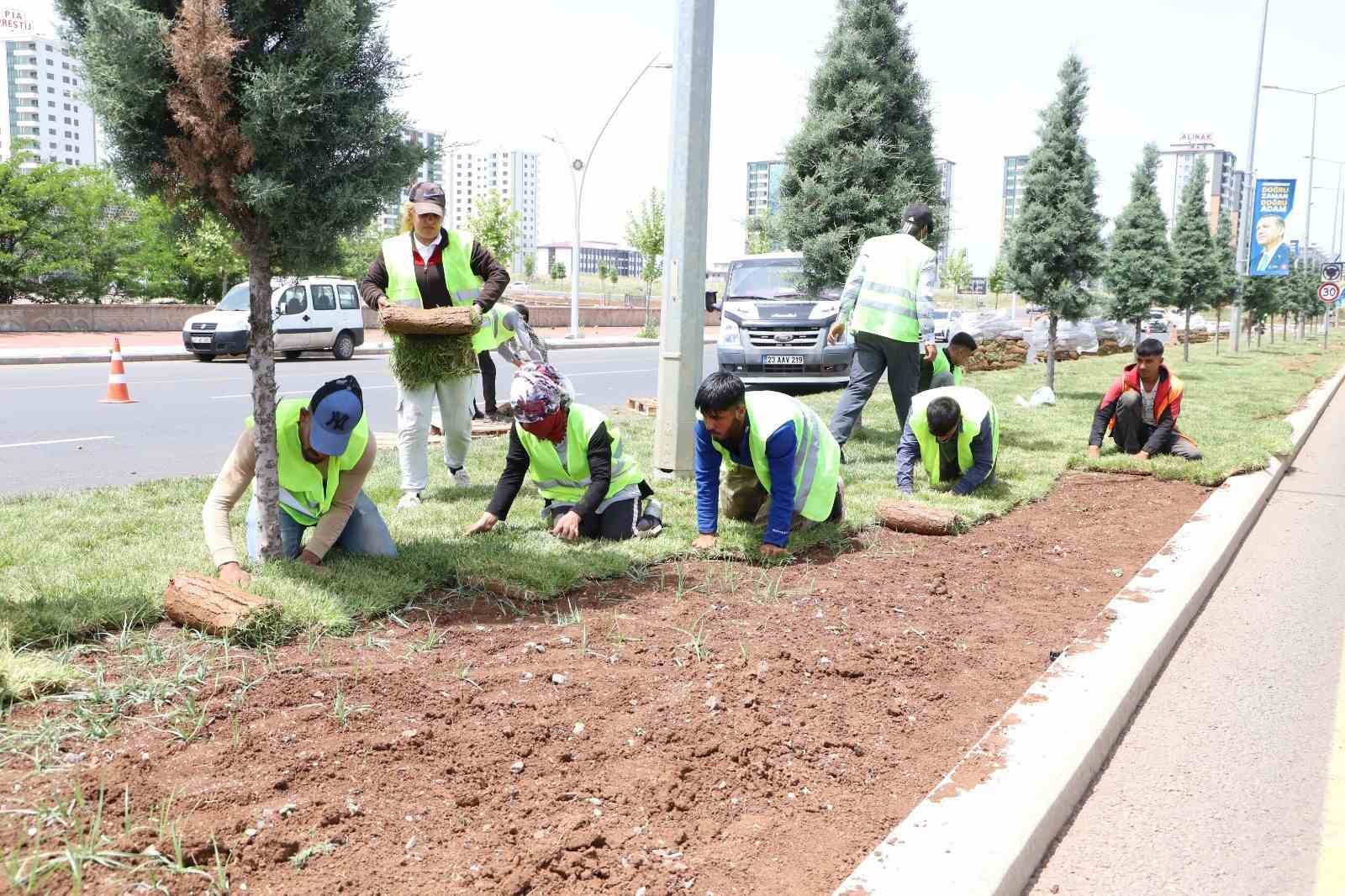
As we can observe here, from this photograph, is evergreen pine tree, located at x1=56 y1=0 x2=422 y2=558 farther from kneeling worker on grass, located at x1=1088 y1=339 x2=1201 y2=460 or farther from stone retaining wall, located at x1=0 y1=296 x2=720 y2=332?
stone retaining wall, located at x1=0 y1=296 x2=720 y2=332

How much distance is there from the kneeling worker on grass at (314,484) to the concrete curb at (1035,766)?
103 inches

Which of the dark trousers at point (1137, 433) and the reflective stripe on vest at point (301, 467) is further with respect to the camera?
the dark trousers at point (1137, 433)

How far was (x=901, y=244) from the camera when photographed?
798 centimetres

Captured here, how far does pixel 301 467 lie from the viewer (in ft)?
15.2

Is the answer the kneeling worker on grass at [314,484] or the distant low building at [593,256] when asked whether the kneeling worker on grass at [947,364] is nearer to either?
the kneeling worker on grass at [314,484]

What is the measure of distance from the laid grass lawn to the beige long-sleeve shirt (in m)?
0.14

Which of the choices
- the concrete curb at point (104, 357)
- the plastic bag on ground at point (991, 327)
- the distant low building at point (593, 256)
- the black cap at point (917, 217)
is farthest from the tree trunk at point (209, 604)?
the distant low building at point (593, 256)

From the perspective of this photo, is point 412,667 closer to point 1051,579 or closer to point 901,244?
point 1051,579

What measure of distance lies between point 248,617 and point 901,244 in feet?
19.0

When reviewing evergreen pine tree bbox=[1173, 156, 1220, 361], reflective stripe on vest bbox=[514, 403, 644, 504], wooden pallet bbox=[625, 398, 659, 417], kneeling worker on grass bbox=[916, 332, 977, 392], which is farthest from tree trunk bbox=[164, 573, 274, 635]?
evergreen pine tree bbox=[1173, 156, 1220, 361]

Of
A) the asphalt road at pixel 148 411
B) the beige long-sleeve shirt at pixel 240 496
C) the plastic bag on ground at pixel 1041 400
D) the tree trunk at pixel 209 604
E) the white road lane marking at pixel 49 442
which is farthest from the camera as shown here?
the plastic bag on ground at pixel 1041 400

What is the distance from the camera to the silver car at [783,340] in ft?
47.2

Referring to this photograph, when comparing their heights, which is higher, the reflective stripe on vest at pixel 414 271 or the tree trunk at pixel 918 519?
the reflective stripe on vest at pixel 414 271

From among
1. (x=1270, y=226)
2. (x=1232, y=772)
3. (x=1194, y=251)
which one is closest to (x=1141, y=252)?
(x=1194, y=251)
